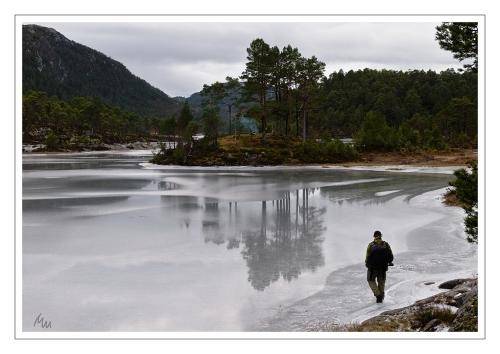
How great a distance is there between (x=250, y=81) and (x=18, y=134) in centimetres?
6392

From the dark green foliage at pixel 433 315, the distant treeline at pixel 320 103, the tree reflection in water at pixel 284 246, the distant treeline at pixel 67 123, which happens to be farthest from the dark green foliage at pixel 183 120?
the dark green foliage at pixel 433 315

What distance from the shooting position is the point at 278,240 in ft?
61.0

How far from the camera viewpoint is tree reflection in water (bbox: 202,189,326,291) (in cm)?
1433

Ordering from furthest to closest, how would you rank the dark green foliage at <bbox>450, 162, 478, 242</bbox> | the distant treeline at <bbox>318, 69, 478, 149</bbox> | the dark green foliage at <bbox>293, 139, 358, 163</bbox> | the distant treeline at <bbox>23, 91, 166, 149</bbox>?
the distant treeline at <bbox>23, 91, 166, 149</bbox> → the distant treeline at <bbox>318, 69, 478, 149</bbox> → the dark green foliage at <bbox>293, 139, 358, 163</bbox> → the dark green foliage at <bbox>450, 162, 478, 242</bbox>

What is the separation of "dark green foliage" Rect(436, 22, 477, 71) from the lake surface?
7519 millimetres

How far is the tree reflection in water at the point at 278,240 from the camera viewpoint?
14.3m

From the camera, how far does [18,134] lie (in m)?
11.6

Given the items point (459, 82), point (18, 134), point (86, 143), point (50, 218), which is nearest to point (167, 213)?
point (50, 218)

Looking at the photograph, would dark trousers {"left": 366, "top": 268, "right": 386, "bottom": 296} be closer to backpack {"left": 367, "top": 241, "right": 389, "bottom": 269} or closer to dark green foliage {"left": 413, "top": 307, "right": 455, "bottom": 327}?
backpack {"left": 367, "top": 241, "right": 389, "bottom": 269}

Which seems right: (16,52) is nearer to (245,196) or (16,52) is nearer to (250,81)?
(245,196)

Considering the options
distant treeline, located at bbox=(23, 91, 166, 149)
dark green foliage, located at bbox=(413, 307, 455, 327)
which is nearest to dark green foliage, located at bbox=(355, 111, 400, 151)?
dark green foliage, located at bbox=(413, 307, 455, 327)

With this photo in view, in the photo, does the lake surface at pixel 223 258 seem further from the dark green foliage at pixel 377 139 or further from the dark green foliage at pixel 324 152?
the dark green foliage at pixel 377 139
